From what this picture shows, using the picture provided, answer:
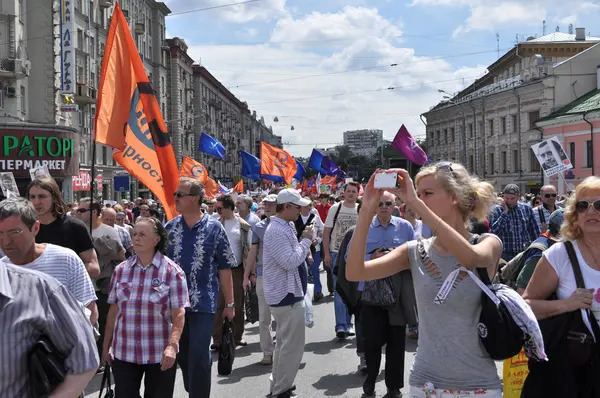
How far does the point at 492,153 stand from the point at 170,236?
61260mm

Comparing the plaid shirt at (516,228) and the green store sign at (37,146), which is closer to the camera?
the plaid shirt at (516,228)

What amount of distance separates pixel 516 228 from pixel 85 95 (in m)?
38.1

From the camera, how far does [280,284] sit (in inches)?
278

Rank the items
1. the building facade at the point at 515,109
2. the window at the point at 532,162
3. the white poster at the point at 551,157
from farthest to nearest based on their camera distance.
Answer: the window at the point at 532,162 → the building facade at the point at 515,109 → the white poster at the point at 551,157

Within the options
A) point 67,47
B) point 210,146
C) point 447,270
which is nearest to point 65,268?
point 447,270

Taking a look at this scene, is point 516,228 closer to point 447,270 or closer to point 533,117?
point 447,270

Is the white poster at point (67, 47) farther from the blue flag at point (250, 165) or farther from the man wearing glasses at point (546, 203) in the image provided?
the man wearing glasses at point (546, 203)

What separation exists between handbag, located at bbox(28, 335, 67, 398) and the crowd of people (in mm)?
28

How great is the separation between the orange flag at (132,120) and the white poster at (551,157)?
1081 centimetres

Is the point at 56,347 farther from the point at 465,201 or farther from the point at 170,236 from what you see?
the point at 170,236

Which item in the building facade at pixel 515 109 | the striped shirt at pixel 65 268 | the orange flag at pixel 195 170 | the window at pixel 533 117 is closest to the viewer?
the striped shirt at pixel 65 268

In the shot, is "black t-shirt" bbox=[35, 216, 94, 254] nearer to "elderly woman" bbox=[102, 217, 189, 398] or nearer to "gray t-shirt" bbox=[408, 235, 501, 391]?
"elderly woman" bbox=[102, 217, 189, 398]

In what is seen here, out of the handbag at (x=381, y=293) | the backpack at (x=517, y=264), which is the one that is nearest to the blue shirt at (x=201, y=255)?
the handbag at (x=381, y=293)

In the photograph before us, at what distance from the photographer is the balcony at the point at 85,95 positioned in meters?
44.4
